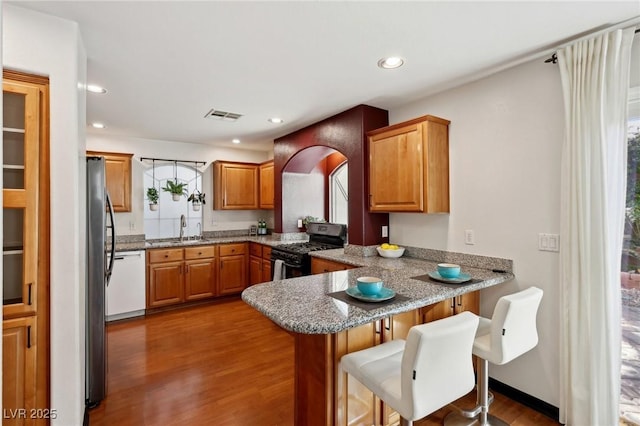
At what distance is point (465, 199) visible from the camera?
2.86 meters

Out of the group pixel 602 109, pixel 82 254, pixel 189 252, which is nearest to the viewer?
pixel 602 109

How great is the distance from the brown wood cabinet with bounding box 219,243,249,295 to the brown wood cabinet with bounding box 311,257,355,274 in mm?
1710

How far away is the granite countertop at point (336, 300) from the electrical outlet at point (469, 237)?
22cm

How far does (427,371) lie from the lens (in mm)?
1452

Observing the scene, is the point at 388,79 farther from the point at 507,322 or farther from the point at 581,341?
the point at 581,341

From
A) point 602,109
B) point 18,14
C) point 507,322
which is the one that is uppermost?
point 18,14

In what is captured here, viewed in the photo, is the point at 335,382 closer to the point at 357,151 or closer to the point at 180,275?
Answer: the point at 357,151

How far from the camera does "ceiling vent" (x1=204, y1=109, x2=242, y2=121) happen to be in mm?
3584

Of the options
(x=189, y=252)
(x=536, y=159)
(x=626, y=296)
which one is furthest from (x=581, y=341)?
(x=189, y=252)

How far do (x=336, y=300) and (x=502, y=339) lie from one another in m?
0.95

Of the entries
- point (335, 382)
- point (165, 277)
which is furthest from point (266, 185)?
point (335, 382)

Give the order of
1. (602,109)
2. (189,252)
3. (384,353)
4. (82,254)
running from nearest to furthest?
(384,353) → (602,109) → (82,254) → (189,252)

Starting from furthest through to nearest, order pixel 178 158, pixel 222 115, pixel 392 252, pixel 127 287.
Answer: pixel 178 158
pixel 127 287
pixel 222 115
pixel 392 252

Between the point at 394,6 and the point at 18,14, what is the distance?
79.8 inches
